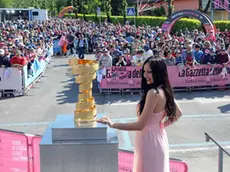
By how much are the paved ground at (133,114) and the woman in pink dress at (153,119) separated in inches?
153

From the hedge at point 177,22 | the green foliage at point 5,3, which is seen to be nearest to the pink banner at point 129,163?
the hedge at point 177,22

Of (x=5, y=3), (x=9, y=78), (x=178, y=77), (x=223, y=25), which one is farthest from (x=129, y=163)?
(x=5, y=3)

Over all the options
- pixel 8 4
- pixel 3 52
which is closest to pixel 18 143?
pixel 3 52

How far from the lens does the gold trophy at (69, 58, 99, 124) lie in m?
3.97

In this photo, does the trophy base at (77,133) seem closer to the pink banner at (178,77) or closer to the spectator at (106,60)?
the pink banner at (178,77)

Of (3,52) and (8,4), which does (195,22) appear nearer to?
(3,52)

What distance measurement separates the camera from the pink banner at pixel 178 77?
14.7 meters

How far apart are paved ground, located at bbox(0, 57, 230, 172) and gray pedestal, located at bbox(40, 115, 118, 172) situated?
4235 mm

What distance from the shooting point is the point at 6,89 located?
14.6 m

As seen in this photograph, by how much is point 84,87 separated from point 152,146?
88cm

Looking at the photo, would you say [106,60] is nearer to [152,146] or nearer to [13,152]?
[13,152]

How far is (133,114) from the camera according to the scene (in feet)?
39.4

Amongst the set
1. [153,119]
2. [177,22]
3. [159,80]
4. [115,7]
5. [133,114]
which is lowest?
[133,114]

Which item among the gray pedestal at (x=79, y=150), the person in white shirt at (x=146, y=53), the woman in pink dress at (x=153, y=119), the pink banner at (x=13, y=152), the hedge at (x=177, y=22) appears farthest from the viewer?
the hedge at (x=177, y=22)
